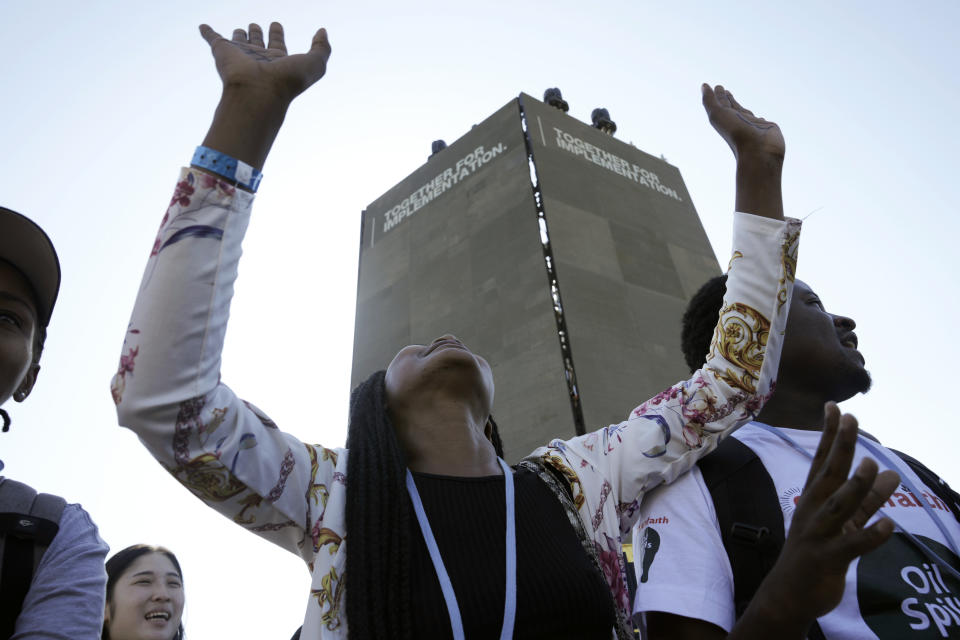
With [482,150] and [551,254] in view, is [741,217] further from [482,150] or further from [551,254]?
[482,150]

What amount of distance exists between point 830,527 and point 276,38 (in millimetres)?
1643

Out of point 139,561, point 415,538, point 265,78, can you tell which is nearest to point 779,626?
point 415,538

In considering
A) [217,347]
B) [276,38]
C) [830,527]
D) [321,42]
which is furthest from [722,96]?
[217,347]

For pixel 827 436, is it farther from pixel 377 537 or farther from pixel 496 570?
pixel 377 537

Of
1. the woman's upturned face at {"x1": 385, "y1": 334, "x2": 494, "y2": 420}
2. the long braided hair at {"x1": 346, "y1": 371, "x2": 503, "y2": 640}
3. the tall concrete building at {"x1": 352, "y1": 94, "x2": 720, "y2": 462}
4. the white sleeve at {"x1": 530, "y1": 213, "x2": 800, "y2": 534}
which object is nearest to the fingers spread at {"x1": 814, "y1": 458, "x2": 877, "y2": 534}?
the white sleeve at {"x1": 530, "y1": 213, "x2": 800, "y2": 534}

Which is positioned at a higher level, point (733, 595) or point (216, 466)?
point (216, 466)

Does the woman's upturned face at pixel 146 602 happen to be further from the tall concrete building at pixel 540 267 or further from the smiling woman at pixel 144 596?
the tall concrete building at pixel 540 267

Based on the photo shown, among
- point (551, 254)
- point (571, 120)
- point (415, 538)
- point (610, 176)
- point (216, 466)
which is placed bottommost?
point (415, 538)

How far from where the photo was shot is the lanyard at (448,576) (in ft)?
4.46

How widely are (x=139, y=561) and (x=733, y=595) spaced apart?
2.71 m

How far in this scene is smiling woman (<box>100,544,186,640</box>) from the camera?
9.29 feet

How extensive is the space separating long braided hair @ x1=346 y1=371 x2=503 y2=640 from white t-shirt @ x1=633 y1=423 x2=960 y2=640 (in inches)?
25.5

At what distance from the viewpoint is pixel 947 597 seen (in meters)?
1.54

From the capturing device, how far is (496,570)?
1469 millimetres
